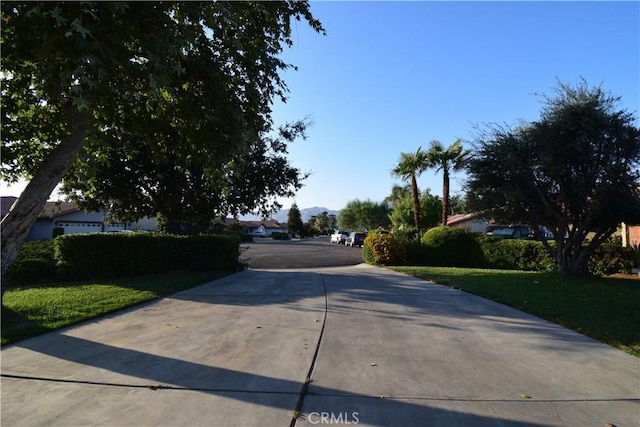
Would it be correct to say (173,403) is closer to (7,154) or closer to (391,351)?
(391,351)

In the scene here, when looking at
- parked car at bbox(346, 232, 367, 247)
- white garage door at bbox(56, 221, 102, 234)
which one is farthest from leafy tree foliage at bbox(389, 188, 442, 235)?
white garage door at bbox(56, 221, 102, 234)

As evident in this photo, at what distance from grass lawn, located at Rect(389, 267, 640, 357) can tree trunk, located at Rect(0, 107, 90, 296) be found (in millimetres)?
7559

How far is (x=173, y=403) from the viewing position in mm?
3713

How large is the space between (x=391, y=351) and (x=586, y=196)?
11.3 meters

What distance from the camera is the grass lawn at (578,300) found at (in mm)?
6422

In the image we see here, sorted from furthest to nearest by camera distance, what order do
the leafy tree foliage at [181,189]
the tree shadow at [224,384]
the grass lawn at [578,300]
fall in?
1. the leafy tree foliage at [181,189]
2. the grass lawn at [578,300]
3. the tree shadow at [224,384]

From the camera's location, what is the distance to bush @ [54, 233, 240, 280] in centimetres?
1252

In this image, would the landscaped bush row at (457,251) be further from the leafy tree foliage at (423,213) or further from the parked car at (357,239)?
the parked car at (357,239)

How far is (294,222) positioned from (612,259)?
72.3 meters

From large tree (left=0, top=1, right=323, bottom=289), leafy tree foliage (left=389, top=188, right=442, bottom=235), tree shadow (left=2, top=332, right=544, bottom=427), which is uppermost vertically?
leafy tree foliage (left=389, top=188, right=442, bottom=235)

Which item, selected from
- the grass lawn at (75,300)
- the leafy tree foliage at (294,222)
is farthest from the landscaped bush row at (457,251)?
the leafy tree foliage at (294,222)

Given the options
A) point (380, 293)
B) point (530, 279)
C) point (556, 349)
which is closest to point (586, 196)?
point (530, 279)

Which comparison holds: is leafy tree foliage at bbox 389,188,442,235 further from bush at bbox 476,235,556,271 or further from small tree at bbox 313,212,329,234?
small tree at bbox 313,212,329,234

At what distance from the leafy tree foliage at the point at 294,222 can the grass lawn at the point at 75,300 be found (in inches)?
2866
